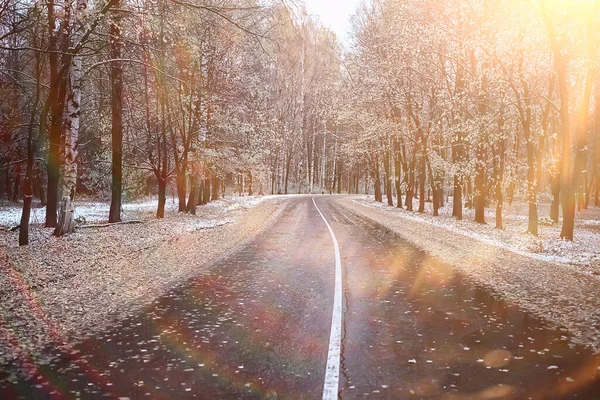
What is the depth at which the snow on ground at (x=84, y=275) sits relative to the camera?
21.9 feet

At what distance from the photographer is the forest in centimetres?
1372

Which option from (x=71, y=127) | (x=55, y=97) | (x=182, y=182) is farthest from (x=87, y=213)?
(x=71, y=127)

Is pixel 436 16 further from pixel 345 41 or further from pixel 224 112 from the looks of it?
pixel 345 41

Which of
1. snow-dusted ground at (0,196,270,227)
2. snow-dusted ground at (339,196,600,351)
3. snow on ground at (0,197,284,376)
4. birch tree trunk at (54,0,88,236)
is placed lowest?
snow-dusted ground at (0,196,270,227)

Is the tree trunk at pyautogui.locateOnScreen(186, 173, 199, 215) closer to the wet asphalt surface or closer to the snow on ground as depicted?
the snow on ground

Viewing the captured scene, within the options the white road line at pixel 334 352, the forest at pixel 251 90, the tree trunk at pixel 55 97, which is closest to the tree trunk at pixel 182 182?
the forest at pixel 251 90

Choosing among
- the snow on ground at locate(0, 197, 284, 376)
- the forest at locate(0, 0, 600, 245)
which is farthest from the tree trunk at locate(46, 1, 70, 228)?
the snow on ground at locate(0, 197, 284, 376)

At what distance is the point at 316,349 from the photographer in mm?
5781

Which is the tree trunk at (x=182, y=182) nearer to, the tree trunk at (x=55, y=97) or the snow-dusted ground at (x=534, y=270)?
the tree trunk at (x=55, y=97)

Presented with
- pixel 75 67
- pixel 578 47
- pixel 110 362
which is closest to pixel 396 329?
pixel 110 362

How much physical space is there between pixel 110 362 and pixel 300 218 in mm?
21369

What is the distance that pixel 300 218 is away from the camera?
87.3 ft

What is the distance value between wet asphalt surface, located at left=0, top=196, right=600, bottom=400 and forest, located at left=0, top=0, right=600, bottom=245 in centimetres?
578

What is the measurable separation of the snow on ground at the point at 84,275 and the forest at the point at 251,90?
1898mm
